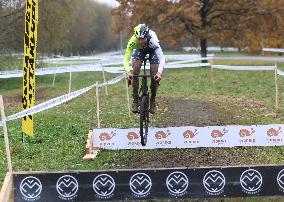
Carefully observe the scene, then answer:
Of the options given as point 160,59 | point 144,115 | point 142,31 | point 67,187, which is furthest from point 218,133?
point 67,187

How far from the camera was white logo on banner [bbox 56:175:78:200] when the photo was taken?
6.87 meters

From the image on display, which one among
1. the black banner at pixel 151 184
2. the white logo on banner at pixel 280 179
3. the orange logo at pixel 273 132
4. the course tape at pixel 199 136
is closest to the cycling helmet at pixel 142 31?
the course tape at pixel 199 136

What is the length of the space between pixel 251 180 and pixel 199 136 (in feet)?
8.29

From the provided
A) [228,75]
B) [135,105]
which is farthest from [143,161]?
[228,75]

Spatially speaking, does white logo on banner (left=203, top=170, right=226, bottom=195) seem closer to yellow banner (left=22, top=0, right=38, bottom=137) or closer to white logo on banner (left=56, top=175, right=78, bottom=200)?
white logo on banner (left=56, top=175, right=78, bottom=200)

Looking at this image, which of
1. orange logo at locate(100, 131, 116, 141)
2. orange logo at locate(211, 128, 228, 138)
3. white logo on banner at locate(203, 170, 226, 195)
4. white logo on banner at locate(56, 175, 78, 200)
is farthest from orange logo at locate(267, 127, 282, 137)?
white logo on banner at locate(56, 175, 78, 200)

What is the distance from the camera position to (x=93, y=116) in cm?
1375

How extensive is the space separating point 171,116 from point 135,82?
13.9 ft

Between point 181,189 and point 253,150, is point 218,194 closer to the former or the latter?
point 181,189

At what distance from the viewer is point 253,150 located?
380 inches

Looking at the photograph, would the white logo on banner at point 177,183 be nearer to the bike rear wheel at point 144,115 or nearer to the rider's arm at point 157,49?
the bike rear wheel at point 144,115

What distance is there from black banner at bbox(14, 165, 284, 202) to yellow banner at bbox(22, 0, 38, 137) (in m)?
3.21

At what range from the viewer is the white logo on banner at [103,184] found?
22.6ft

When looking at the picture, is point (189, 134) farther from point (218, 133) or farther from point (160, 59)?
point (160, 59)
